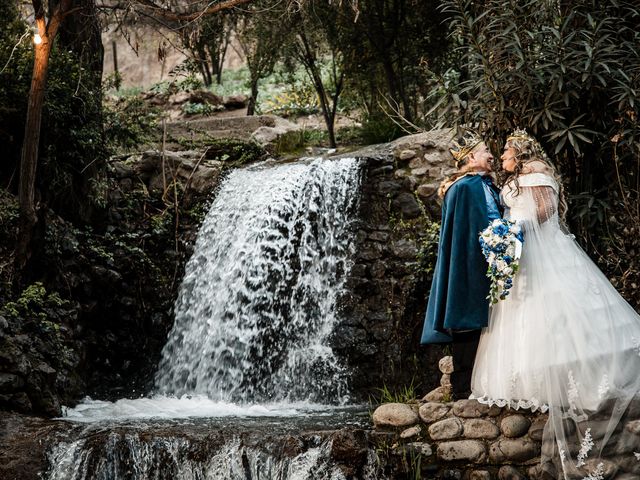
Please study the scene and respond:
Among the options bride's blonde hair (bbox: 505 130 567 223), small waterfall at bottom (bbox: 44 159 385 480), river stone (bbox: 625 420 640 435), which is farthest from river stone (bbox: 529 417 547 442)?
bride's blonde hair (bbox: 505 130 567 223)

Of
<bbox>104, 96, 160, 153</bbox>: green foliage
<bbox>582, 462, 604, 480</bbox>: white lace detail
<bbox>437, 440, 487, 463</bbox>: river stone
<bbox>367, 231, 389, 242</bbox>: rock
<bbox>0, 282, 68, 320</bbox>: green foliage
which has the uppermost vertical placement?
<bbox>104, 96, 160, 153</bbox>: green foliage

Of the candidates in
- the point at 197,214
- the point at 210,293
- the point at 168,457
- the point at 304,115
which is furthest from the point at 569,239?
the point at 304,115

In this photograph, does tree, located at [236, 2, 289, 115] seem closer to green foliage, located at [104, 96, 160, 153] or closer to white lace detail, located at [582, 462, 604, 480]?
green foliage, located at [104, 96, 160, 153]

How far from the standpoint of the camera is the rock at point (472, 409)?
5.85 m

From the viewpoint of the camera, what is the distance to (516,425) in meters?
5.72

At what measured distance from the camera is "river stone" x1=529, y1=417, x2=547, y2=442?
569cm

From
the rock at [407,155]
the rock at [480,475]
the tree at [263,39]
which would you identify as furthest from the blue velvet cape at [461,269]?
the tree at [263,39]

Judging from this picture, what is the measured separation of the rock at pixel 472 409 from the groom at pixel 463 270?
26 cm

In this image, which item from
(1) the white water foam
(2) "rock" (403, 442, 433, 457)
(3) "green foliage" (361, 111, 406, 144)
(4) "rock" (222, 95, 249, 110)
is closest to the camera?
(2) "rock" (403, 442, 433, 457)

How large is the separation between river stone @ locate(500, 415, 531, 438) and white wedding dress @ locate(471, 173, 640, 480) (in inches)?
4.9

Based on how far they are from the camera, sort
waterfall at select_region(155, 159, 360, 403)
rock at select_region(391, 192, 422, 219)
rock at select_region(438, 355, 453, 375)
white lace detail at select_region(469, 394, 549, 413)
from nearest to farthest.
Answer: white lace detail at select_region(469, 394, 549, 413), rock at select_region(438, 355, 453, 375), waterfall at select_region(155, 159, 360, 403), rock at select_region(391, 192, 422, 219)

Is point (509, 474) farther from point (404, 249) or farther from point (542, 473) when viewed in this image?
point (404, 249)

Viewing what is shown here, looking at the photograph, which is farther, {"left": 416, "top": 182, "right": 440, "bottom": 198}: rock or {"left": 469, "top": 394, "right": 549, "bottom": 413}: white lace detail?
{"left": 416, "top": 182, "right": 440, "bottom": 198}: rock

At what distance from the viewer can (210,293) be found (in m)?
10.1
